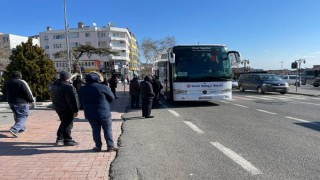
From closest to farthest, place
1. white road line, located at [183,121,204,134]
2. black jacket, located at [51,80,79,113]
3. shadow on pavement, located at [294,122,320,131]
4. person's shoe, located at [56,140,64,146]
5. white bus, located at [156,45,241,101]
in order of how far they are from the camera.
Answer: black jacket, located at [51,80,79,113]
person's shoe, located at [56,140,64,146]
white road line, located at [183,121,204,134]
shadow on pavement, located at [294,122,320,131]
white bus, located at [156,45,241,101]

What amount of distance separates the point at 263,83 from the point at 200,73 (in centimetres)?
1359

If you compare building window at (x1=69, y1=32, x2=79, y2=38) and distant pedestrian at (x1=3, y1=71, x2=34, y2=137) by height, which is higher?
building window at (x1=69, y1=32, x2=79, y2=38)

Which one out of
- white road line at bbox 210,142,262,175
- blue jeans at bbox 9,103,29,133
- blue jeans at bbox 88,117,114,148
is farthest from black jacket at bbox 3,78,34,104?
white road line at bbox 210,142,262,175

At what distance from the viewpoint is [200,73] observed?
15.5 meters

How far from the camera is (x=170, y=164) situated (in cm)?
592

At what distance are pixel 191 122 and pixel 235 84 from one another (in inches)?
1127

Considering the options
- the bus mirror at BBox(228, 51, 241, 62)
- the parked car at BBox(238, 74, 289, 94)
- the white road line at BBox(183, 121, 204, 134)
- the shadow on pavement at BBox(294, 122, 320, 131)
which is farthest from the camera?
the parked car at BBox(238, 74, 289, 94)

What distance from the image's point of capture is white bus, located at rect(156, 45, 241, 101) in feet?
50.8

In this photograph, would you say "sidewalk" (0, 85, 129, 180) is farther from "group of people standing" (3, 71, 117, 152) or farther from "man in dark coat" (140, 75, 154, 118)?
"man in dark coat" (140, 75, 154, 118)

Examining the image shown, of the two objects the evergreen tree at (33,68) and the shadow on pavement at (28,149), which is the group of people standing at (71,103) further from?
the evergreen tree at (33,68)

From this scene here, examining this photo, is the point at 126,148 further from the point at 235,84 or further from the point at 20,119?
the point at 235,84

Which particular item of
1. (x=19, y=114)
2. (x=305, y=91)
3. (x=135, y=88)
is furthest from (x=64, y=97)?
(x=305, y=91)

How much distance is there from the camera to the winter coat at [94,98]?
662 cm

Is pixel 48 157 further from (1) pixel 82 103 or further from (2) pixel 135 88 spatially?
(2) pixel 135 88
